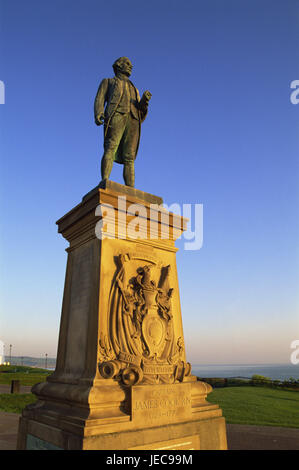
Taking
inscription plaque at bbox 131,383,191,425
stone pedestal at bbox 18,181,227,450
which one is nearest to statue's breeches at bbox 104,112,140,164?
stone pedestal at bbox 18,181,227,450

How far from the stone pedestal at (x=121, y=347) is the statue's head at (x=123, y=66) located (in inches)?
113

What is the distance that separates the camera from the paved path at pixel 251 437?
8.05 metres

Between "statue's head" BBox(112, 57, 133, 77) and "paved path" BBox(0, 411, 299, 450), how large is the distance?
28.9 feet

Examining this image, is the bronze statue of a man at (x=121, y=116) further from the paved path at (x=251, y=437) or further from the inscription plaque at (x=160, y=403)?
the paved path at (x=251, y=437)

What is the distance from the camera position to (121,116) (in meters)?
6.99

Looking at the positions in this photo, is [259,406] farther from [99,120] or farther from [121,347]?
[99,120]

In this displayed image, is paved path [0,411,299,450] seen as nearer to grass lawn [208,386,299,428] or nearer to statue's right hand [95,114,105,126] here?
grass lawn [208,386,299,428]

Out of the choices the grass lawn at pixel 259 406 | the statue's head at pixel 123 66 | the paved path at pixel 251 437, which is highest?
the statue's head at pixel 123 66

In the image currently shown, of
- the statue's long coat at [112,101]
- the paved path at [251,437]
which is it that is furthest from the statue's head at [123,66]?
the paved path at [251,437]

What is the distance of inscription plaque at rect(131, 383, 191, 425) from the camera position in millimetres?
4809

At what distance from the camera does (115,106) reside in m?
6.92

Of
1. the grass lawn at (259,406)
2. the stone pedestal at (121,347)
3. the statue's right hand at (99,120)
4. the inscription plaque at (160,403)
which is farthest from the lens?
the grass lawn at (259,406)
